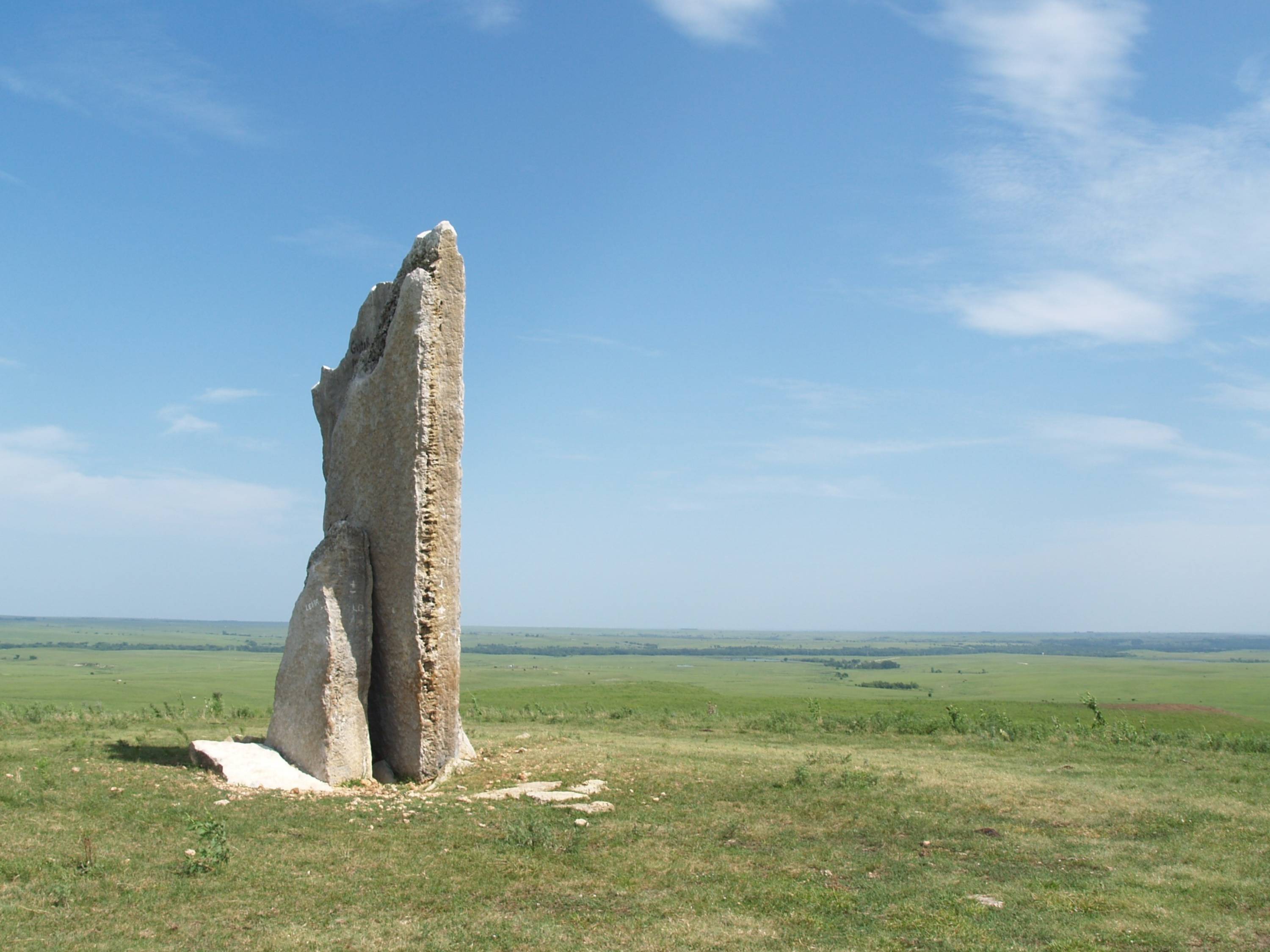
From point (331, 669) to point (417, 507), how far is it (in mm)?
2648

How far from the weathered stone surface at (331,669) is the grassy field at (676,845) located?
1037 millimetres

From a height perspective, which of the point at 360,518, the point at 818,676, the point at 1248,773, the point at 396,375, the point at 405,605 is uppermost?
the point at 396,375

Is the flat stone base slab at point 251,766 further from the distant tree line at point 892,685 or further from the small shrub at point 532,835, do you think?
the distant tree line at point 892,685

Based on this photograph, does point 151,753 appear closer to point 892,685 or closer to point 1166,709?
point 1166,709

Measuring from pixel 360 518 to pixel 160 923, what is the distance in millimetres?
8182

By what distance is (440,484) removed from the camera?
1459 cm

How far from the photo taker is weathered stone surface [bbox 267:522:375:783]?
44.9 feet

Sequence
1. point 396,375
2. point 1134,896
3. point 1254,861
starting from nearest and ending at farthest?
point 1134,896 < point 1254,861 < point 396,375

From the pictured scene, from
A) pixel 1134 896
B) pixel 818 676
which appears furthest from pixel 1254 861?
pixel 818 676

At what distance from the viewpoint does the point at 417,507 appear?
14266 millimetres

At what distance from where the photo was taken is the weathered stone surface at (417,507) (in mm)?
14305

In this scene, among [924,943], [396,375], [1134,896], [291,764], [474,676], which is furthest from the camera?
[474,676]

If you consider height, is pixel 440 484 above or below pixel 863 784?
above

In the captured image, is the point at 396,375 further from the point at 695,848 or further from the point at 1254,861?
the point at 1254,861
